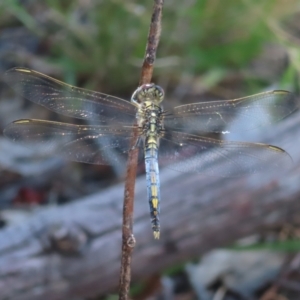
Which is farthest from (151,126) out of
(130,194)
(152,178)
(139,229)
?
(130,194)

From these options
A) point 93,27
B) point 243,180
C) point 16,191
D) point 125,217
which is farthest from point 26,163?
point 125,217

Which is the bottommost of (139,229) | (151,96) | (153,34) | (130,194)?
(130,194)

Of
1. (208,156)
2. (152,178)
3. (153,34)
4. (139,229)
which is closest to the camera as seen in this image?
(153,34)

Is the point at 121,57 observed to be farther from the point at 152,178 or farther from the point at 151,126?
the point at 152,178

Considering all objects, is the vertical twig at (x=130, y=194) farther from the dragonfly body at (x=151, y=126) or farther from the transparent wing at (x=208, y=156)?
the transparent wing at (x=208, y=156)

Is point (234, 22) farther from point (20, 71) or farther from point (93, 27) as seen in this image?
point (20, 71)

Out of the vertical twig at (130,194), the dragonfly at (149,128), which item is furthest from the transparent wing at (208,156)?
the vertical twig at (130,194)
